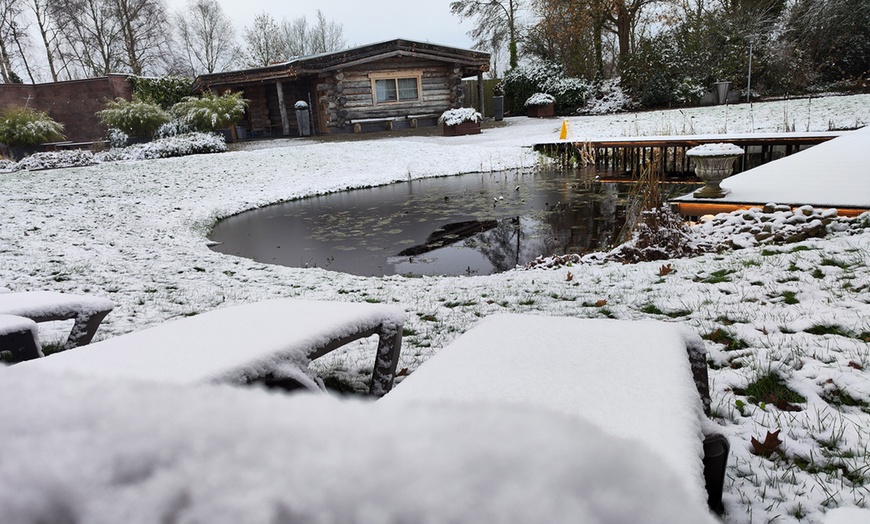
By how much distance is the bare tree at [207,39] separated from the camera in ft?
148

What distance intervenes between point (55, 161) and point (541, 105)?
18.4 m

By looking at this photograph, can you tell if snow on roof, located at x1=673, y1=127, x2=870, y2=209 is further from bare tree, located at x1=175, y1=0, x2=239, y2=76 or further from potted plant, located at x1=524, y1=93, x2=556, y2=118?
→ bare tree, located at x1=175, y1=0, x2=239, y2=76

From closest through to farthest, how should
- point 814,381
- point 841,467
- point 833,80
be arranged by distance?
point 841,467 < point 814,381 < point 833,80

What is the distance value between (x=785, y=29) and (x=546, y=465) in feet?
88.9

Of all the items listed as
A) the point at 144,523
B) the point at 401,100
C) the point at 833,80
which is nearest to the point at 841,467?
the point at 144,523

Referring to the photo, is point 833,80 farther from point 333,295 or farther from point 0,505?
point 0,505

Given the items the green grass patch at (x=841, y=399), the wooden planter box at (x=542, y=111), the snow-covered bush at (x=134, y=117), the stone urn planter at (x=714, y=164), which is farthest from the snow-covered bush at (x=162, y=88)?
the green grass patch at (x=841, y=399)

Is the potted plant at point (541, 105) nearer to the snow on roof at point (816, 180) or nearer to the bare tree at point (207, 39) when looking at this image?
the snow on roof at point (816, 180)

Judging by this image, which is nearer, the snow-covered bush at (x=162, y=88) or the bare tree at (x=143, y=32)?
the snow-covered bush at (x=162, y=88)

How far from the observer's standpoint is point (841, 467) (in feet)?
6.26

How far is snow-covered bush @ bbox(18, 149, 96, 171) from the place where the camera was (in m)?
15.2

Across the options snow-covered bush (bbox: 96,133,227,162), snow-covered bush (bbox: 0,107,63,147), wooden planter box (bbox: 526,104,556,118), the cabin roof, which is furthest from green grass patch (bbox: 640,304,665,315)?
wooden planter box (bbox: 526,104,556,118)

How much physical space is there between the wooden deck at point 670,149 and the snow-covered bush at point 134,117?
44.1 ft

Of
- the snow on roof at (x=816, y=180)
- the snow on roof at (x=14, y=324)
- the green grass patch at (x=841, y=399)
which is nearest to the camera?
the green grass patch at (x=841, y=399)
